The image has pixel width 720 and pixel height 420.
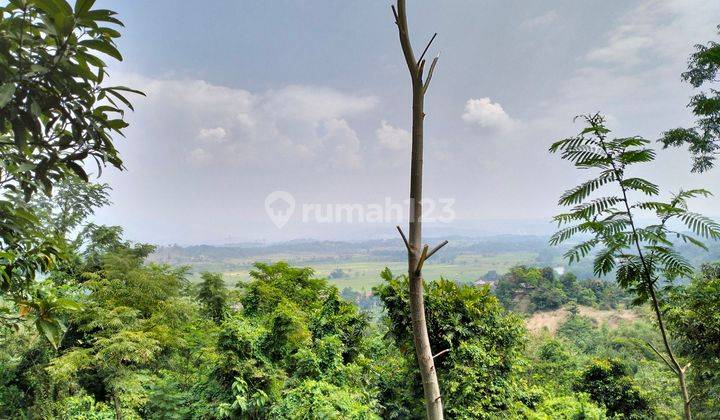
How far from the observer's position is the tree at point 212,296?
1106 cm

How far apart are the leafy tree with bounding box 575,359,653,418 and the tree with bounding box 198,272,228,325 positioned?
10.0 meters

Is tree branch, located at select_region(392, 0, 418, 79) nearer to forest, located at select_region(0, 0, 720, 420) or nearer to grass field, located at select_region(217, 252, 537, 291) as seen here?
forest, located at select_region(0, 0, 720, 420)

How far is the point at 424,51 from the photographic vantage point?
91cm

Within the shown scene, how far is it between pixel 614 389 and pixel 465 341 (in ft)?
17.1

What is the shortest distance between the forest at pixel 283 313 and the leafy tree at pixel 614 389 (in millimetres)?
34

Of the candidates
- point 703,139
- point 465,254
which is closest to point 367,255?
point 465,254

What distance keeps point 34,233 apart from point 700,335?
9.66 metres

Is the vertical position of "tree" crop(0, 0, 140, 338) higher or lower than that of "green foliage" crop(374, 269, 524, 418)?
higher

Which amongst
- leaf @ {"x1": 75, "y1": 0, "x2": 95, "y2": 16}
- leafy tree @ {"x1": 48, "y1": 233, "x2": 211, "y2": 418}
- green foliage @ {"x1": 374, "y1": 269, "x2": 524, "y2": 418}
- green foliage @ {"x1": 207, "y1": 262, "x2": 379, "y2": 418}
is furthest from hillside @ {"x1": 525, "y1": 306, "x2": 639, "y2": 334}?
leaf @ {"x1": 75, "y1": 0, "x2": 95, "y2": 16}

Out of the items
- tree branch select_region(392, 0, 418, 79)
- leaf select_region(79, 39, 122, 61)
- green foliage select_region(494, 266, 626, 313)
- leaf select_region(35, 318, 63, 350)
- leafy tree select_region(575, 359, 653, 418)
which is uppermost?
leaf select_region(79, 39, 122, 61)

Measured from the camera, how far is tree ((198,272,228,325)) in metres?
11.1

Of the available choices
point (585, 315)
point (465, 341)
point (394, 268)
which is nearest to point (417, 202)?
point (465, 341)

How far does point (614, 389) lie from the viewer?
24.4 feet

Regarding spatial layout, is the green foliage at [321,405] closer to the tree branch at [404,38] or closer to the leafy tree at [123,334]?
the leafy tree at [123,334]
